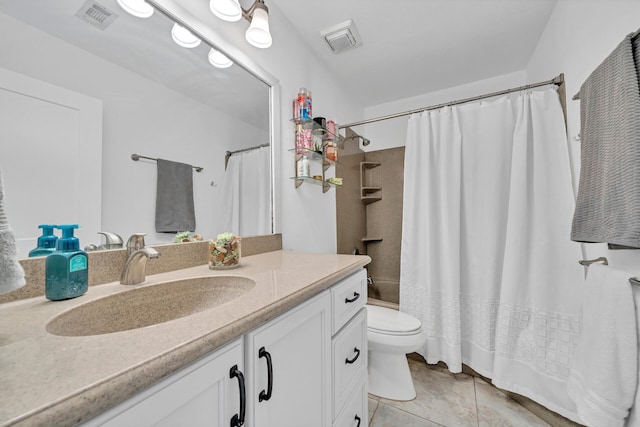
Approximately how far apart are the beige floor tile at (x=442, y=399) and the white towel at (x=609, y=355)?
0.63m

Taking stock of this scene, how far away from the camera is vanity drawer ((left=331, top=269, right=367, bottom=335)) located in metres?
0.87

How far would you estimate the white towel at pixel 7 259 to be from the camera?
14.4 inches

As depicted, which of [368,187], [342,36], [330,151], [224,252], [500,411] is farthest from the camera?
[368,187]

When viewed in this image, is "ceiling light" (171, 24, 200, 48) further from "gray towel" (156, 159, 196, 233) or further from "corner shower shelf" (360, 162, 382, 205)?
"corner shower shelf" (360, 162, 382, 205)

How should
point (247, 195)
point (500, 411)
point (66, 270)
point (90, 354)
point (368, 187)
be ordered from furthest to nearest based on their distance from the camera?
point (368, 187), point (500, 411), point (247, 195), point (66, 270), point (90, 354)

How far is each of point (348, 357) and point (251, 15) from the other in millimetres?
1552

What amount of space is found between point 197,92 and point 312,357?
112cm

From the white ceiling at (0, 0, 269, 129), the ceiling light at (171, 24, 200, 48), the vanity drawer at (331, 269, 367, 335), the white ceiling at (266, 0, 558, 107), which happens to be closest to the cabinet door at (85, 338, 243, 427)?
the vanity drawer at (331, 269, 367, 335)

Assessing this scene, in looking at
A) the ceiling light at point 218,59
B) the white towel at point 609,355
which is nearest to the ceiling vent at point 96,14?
the ceiling light at point 218,59

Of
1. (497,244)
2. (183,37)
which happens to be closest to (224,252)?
(183,37)

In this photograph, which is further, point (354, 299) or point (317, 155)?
point (317, 155)

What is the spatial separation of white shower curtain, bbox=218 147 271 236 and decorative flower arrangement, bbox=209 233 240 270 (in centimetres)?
22

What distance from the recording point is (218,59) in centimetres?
Result: 117

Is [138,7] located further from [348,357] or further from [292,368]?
[348,357]
